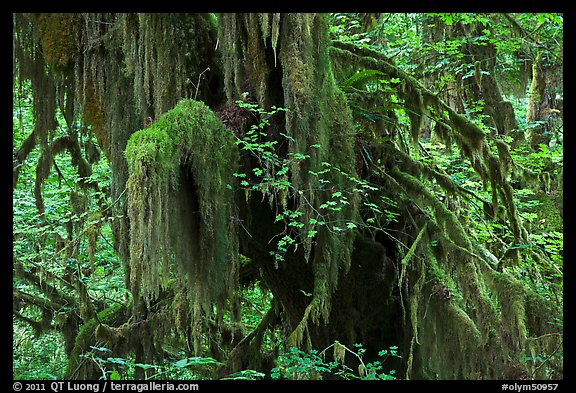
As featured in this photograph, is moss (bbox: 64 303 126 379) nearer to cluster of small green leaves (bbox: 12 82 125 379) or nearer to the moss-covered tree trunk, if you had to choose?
cluster of small green leaves (bbox: 12 82 125 379)

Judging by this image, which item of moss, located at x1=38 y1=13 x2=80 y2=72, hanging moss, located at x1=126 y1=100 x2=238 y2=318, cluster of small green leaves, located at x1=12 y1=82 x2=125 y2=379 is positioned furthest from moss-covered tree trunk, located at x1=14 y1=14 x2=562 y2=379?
cluster of small green leaves, located at x1=12 y1=82 x2=125 y2=379

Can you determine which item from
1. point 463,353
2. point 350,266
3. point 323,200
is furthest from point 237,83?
point 463,353

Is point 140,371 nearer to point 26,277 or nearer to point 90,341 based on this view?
point 90,341

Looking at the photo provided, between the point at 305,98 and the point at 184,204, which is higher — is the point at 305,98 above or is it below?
above

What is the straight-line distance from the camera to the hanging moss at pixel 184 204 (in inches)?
200

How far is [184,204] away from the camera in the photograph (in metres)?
5.58

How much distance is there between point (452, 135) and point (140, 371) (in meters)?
5.63

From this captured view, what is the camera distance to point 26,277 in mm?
9117

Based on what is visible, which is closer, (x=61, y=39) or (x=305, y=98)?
(x=305, y=98)

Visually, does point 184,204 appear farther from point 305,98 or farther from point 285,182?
point 305,98

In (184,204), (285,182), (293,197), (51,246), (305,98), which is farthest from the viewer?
(51,246)

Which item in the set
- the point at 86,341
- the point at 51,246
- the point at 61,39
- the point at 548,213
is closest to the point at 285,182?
the point at 61,39

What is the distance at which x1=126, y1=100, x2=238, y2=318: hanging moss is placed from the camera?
200 inches

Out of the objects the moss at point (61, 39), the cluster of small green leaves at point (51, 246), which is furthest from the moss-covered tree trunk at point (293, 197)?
the cluster of small green leaves at point (51, 246)
